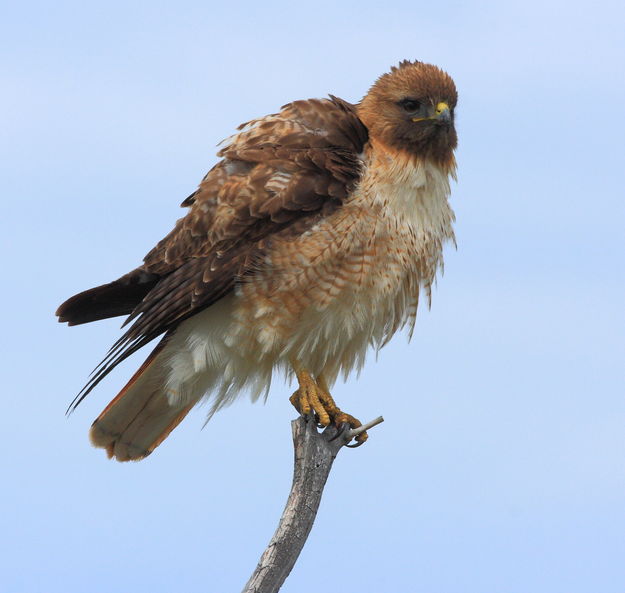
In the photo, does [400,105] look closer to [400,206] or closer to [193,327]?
[400,206]

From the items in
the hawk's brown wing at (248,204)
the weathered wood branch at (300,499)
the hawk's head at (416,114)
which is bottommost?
the weathered wood branch at (300,499)

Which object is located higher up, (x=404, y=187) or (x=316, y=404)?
(x=404, y=187)

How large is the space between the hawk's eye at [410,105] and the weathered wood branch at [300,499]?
1870 mm

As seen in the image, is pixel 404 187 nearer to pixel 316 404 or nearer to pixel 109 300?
pixel 316 404

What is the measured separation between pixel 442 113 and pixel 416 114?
0.16m

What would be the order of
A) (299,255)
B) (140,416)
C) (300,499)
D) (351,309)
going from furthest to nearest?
(140,416)
(351,309)
(299,255)
(300,499)

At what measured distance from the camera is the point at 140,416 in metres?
7.36

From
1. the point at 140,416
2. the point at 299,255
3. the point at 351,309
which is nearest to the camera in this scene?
the point at 299,255

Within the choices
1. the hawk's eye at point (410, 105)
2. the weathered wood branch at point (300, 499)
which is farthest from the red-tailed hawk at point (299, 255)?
the weathered wood branch at point (300, 499)

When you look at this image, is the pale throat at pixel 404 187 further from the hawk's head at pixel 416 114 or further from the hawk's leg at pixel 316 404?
the hawk's leg at pixel 316 404

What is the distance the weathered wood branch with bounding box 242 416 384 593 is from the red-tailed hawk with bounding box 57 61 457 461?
0.47 feet

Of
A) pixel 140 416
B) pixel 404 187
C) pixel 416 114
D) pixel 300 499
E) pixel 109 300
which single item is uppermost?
pixel 416 114

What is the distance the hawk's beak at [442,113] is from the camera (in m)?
Answer: 6.78

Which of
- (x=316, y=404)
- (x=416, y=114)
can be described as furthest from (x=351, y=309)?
(x=416, y=114)
